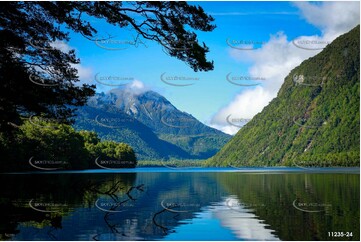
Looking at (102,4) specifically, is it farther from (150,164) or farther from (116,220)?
(150,164)

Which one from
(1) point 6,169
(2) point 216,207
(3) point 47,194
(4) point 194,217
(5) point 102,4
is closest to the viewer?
(5) point 102,4

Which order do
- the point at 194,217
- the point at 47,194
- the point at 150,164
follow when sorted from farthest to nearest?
1. the point at 150,164
2. the point at 47,194
3. the point at 194,217

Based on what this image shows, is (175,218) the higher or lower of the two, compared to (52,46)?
lower

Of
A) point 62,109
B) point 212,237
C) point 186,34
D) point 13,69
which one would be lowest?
point 212,237

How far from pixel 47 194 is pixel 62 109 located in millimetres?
12661

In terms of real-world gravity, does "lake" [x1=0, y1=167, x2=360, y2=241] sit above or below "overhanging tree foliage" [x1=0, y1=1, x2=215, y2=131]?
below

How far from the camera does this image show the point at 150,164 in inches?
5049

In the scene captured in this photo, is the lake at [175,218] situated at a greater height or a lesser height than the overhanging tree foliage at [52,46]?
lesser

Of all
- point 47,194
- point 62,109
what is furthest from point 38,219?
point 47,194

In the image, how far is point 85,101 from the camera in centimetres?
1778

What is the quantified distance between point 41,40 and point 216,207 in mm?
12644

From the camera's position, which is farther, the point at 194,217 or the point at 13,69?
the point at 194,217

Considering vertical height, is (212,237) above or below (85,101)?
below

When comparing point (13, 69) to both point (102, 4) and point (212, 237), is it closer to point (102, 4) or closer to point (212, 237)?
point (102, 4)
